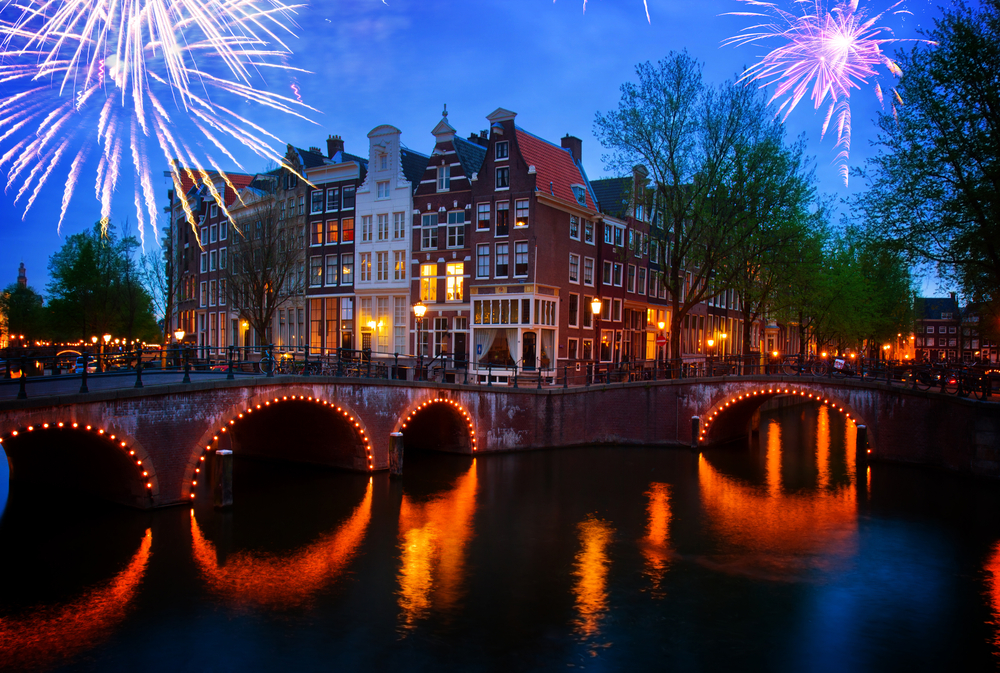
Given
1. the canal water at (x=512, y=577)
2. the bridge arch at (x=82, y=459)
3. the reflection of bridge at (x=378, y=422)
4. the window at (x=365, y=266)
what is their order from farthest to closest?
1. the window at (x=365, y=266)
2. the reflection of bridge at (x=378, y=422)
3. the bridge arch at (x=82, y=459)
4. the canal water at (x=512, y=577)

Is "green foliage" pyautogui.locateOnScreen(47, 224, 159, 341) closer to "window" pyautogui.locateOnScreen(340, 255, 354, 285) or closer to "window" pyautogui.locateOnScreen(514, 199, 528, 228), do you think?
"window" pyautogui.locateOnScreen(340, 255, 354, 285)

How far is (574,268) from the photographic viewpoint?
4169 cm

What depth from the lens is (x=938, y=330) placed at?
129 m

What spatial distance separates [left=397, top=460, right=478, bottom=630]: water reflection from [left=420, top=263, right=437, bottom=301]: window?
63.4ft

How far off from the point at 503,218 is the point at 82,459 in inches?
968

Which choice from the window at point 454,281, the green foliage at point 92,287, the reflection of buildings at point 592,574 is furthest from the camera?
the green foliage at point 92,287

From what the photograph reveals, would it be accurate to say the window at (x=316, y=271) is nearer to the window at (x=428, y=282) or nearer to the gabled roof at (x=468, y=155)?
the window at (x=428, y=282)

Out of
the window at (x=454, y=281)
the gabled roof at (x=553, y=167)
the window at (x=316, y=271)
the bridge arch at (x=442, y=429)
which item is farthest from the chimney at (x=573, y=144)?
the bridge arch at (x=442, y=429)

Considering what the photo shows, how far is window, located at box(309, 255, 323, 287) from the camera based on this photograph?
48.6 m

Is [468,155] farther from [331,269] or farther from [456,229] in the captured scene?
[331,269]

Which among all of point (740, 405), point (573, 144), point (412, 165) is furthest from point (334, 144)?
point (740, 405)

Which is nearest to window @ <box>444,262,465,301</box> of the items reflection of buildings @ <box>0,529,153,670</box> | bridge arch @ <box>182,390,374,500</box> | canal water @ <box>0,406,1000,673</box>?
bridge arch @ <box>182,390,374,500</box>

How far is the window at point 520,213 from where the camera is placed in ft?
127

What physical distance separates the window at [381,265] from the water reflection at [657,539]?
25.3m
